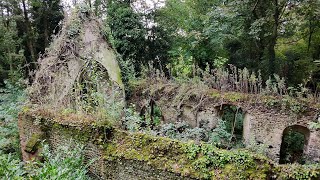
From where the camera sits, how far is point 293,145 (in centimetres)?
1153

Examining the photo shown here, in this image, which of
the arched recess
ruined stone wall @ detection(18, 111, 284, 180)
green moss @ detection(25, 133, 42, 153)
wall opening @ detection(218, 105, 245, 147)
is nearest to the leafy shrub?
ruined stone wall @ detection(18, 111, 284, 180)

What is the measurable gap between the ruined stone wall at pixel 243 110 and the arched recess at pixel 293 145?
0.34 meters

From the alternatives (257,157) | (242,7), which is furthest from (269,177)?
(242,7)

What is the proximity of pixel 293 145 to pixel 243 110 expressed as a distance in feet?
9.39

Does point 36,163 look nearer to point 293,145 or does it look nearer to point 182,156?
point 182,156

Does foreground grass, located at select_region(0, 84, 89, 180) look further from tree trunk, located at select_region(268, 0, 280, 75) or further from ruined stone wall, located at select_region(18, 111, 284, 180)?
tree trunk, located at select_region(268, 0, 280, 75)

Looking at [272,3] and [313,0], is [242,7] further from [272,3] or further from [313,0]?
[313,0]

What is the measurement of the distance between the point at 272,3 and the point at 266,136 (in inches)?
295

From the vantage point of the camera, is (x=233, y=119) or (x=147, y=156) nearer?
(x=147, y=156)

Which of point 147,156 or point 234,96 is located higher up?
point 234,96

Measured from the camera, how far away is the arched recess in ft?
33.0

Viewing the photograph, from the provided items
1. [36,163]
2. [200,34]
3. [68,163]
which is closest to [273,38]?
[200,34]

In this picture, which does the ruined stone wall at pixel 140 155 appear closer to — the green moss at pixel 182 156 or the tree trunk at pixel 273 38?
the green moss at pixel 182 156

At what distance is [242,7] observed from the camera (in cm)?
1427
